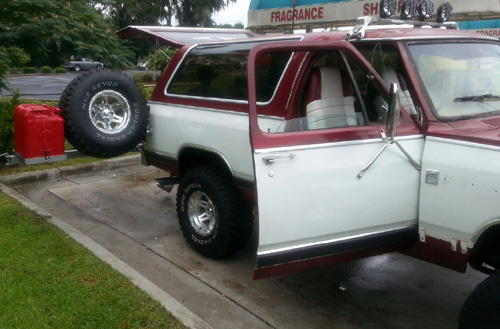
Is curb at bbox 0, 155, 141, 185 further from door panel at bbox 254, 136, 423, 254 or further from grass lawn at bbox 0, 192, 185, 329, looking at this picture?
door panel at bbox 254, 136, 423, 254

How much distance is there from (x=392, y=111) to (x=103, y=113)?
3.25 metres

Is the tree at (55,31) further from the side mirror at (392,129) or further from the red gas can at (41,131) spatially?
the side mirror at (392,129)

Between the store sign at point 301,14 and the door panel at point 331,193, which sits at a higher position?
the store sign at point 301,14

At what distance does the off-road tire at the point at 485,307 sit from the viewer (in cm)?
308

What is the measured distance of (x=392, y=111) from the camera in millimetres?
3322

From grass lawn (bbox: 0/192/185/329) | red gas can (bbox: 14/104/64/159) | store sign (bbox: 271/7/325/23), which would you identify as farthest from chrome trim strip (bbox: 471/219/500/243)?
store sign (bbox: 271/7/325/23)

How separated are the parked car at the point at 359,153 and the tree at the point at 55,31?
12.2 ft

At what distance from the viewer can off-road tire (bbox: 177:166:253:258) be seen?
4.81 meters

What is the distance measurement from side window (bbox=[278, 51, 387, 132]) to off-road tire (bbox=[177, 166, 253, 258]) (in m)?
1.00

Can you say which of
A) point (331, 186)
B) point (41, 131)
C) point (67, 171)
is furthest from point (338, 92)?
point (67, 171)

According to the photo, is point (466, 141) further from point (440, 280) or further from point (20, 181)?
point (20, 181)

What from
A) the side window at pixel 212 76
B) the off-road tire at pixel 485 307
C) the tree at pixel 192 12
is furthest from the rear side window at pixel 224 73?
the tree at pixel 192 12

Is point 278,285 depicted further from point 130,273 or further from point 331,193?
point 331,193

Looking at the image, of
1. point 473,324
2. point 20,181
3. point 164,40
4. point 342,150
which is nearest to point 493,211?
point 473,324
